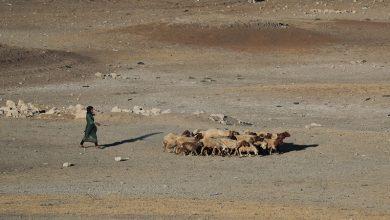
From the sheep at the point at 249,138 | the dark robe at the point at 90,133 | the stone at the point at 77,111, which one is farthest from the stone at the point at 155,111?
the sheep at the point at 249,138

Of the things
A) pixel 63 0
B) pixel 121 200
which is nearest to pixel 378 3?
pixel 63 0

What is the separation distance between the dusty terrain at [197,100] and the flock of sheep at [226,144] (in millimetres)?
443

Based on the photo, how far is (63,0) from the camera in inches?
2800

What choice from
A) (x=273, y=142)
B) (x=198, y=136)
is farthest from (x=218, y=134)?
(x=273, y=142)

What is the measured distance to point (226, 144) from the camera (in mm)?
26953

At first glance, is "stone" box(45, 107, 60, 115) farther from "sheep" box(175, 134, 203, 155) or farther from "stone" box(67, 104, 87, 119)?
"sheep" box(175, 134, 203, 155)

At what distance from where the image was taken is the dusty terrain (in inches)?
835

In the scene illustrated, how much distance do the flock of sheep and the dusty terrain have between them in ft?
1.45

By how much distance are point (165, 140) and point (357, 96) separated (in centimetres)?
1315

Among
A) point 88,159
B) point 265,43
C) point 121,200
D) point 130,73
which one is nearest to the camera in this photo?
point 121,200

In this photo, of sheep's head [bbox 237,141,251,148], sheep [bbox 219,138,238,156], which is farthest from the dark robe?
sheep's head [bbox 237,141,251,148]

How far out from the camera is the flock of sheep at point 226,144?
88.3 feet

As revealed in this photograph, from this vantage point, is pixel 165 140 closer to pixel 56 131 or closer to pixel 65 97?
pixel 56 131

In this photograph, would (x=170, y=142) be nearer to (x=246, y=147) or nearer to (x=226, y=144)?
(x=226, y=144)
